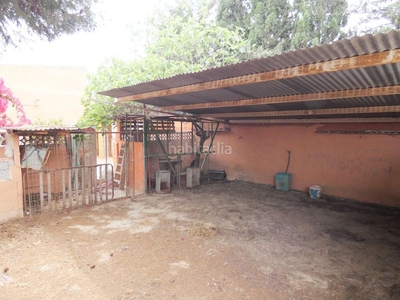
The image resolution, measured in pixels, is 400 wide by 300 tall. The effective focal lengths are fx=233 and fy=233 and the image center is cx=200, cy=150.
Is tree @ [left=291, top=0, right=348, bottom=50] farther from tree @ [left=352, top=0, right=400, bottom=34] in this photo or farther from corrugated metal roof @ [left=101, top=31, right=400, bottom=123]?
corrugated metal roof @ [left=101, top=31, right=400, bottom=123]

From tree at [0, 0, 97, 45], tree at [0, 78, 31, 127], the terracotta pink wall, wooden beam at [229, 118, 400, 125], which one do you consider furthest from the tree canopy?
the terracotta pink wall

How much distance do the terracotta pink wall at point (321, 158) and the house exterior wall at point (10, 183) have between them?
613 centimetres

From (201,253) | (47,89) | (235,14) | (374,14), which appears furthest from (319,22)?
(47,89)

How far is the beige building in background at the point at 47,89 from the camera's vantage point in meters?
11.9

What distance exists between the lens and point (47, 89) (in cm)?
1277

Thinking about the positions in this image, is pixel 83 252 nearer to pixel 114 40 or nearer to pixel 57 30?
pixel 57 30

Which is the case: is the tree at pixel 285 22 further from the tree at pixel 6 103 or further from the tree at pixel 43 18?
the tree at pixel 6 103

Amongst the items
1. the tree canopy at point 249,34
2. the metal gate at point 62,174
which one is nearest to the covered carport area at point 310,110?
the metal gate at point 62,174

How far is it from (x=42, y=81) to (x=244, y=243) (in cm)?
1419

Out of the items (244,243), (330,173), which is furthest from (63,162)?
(330,173)

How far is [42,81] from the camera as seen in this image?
12.9m

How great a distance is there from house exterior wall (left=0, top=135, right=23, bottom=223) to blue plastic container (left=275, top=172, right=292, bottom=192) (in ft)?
20.8

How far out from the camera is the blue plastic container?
696 centimetres

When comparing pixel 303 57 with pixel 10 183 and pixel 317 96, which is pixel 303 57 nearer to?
pixel 317 96
